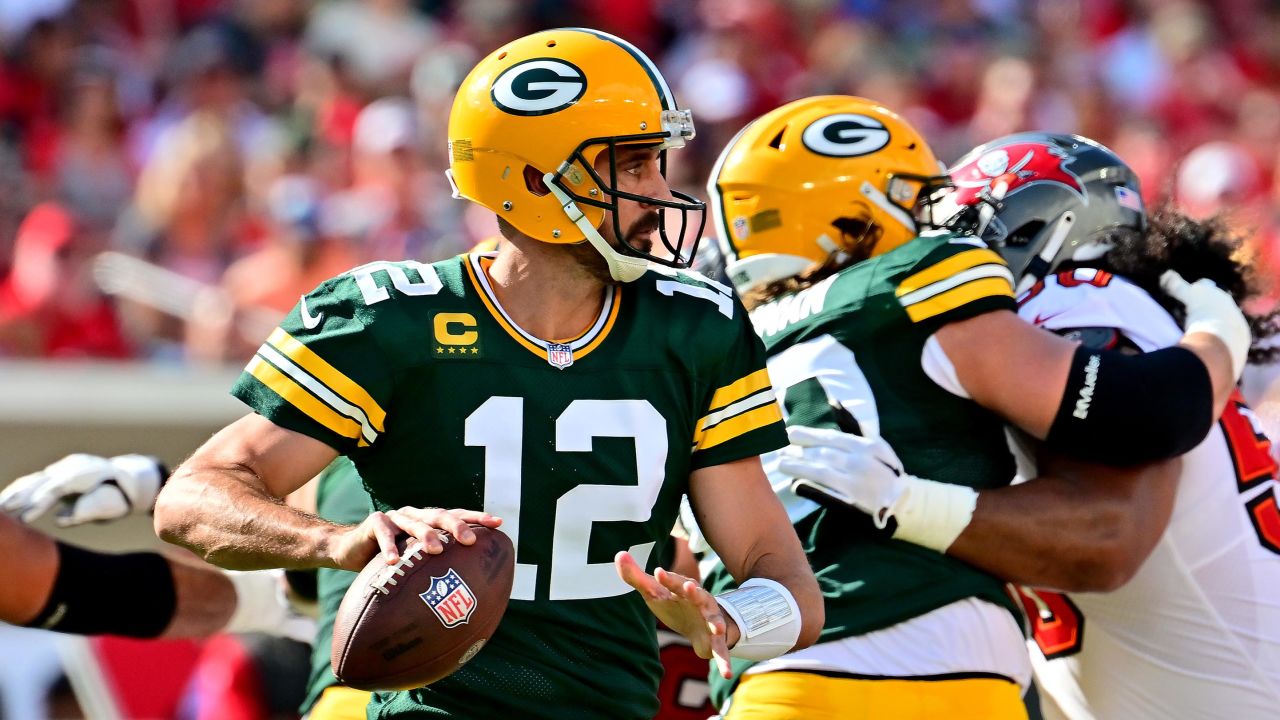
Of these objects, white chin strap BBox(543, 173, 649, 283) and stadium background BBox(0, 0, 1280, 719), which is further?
stadium background BBox(0, 0, 1280, 719)

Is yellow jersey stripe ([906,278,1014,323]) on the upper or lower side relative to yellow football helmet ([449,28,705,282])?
lower

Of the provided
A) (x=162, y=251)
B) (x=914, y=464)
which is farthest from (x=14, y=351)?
(x=914, y=464)

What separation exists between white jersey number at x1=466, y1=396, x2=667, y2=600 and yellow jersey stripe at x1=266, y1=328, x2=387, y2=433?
6.7 inches

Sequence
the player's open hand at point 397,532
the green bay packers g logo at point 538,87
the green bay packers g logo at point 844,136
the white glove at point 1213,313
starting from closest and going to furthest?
the player's open hand at point 397,532 < the green bay packers g logo at point 538,87 < the white glove at point 1213,313 < the green bay packers g logo at point 844,136

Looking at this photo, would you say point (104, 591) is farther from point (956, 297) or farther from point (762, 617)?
point (956, 297)

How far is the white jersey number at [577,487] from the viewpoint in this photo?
282 centimetres

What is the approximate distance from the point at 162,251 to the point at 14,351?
0.91 metres

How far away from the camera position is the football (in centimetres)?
244

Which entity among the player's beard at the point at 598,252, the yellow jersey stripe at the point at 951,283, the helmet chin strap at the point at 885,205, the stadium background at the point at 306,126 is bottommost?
the stadium background at the point at 306,126

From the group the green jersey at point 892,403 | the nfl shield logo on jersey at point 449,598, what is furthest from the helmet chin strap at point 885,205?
the nfl shield logo on jersey at point 449,598

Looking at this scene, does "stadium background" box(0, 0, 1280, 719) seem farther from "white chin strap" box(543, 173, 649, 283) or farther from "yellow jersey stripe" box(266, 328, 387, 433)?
"yellow jersey stripe" box(266, 328, 387, 433)

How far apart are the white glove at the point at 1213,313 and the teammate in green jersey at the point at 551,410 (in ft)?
4.24

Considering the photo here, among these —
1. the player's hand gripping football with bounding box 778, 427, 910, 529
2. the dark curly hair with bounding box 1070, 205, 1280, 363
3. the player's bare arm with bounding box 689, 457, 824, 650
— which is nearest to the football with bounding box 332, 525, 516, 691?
the player's bare arm with bounding box 689, 457, 824, 650

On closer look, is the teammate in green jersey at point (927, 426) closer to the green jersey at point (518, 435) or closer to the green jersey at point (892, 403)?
the green jersey at point (892, 403)
